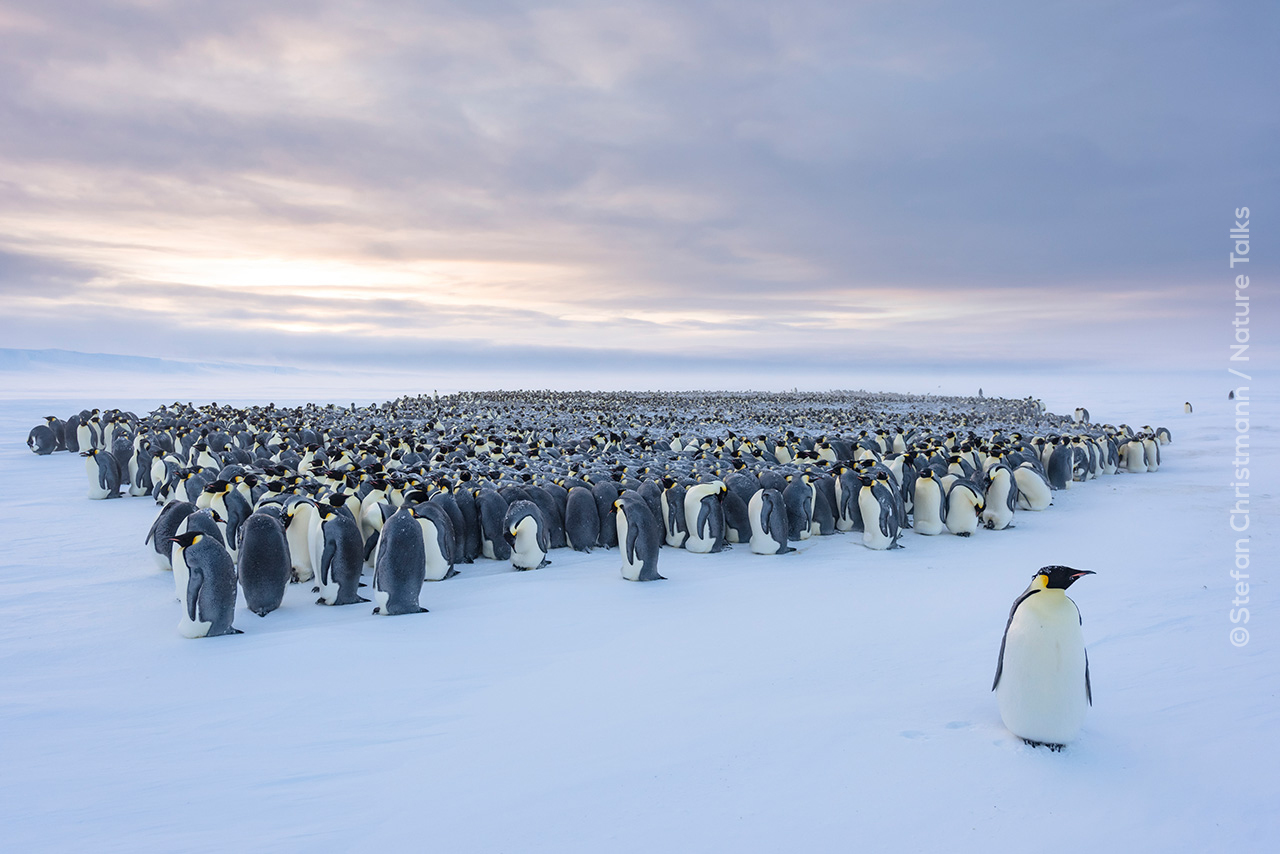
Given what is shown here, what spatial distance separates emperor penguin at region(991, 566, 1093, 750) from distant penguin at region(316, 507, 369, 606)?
5.40 m

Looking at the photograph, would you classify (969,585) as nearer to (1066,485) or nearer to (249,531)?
(249,531)

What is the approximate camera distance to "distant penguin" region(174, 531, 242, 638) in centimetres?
536

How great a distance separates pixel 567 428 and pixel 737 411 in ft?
37.2

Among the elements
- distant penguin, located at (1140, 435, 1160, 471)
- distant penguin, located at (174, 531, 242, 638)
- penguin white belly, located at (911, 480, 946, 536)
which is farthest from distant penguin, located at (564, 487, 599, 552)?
distant penguin, located at (1140, 435, 1160, 471)

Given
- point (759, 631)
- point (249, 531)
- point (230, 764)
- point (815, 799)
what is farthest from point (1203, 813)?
point (249, 531)

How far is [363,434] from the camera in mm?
18438

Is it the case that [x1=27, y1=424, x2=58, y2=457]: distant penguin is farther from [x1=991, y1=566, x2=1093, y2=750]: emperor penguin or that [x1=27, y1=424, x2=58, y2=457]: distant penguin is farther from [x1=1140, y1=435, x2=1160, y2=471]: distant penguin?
[x1=1140, y1=435, x2=1160, y2=471]: distant penguin

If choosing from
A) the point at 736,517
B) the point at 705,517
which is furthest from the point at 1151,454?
the point at 705,517

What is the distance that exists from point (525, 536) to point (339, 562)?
198 cm

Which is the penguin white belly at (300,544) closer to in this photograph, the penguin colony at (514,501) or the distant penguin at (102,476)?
the penguin colony at (514,501)

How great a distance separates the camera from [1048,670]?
142 inches

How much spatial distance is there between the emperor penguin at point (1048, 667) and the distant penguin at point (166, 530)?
727cm

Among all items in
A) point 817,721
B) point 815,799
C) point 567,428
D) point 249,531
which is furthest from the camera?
point 567,428

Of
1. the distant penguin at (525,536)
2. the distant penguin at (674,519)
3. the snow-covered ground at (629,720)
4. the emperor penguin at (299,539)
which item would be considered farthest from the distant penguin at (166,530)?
the distant penguin at (674,519)
